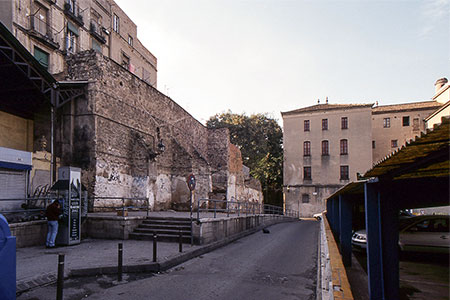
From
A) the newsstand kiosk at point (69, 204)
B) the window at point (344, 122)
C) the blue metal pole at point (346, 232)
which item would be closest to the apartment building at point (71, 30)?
the newsstand kiosk at point (69, 204)

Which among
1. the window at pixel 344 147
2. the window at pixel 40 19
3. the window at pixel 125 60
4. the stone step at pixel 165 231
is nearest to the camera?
the stone step at pixel 165 231

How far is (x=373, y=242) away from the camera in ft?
15.0

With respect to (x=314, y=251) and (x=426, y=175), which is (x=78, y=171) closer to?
(x=314, y=251)

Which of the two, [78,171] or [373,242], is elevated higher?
[78,171]

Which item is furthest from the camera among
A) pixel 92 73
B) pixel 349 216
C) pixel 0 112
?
pixel 92 73

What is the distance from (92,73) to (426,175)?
13.6m

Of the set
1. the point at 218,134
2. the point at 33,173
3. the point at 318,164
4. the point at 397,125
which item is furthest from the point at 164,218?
the point at 397,125

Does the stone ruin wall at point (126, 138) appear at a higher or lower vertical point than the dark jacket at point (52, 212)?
higher

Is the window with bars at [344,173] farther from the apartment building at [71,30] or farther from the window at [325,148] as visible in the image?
the apartment building at [71,30]

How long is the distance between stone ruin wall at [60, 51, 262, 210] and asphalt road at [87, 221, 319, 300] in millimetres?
6903

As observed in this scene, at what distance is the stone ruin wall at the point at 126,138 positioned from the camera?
13.5 meters

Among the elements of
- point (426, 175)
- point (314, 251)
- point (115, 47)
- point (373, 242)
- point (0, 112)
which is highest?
point (115, 47)

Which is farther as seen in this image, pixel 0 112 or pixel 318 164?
pixel 318 164

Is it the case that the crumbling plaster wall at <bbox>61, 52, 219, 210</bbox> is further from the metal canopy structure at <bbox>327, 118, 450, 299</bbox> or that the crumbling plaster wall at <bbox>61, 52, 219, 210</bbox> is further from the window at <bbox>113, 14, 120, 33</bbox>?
the window at <bbox>113, 14, 120, 33</bbox>
